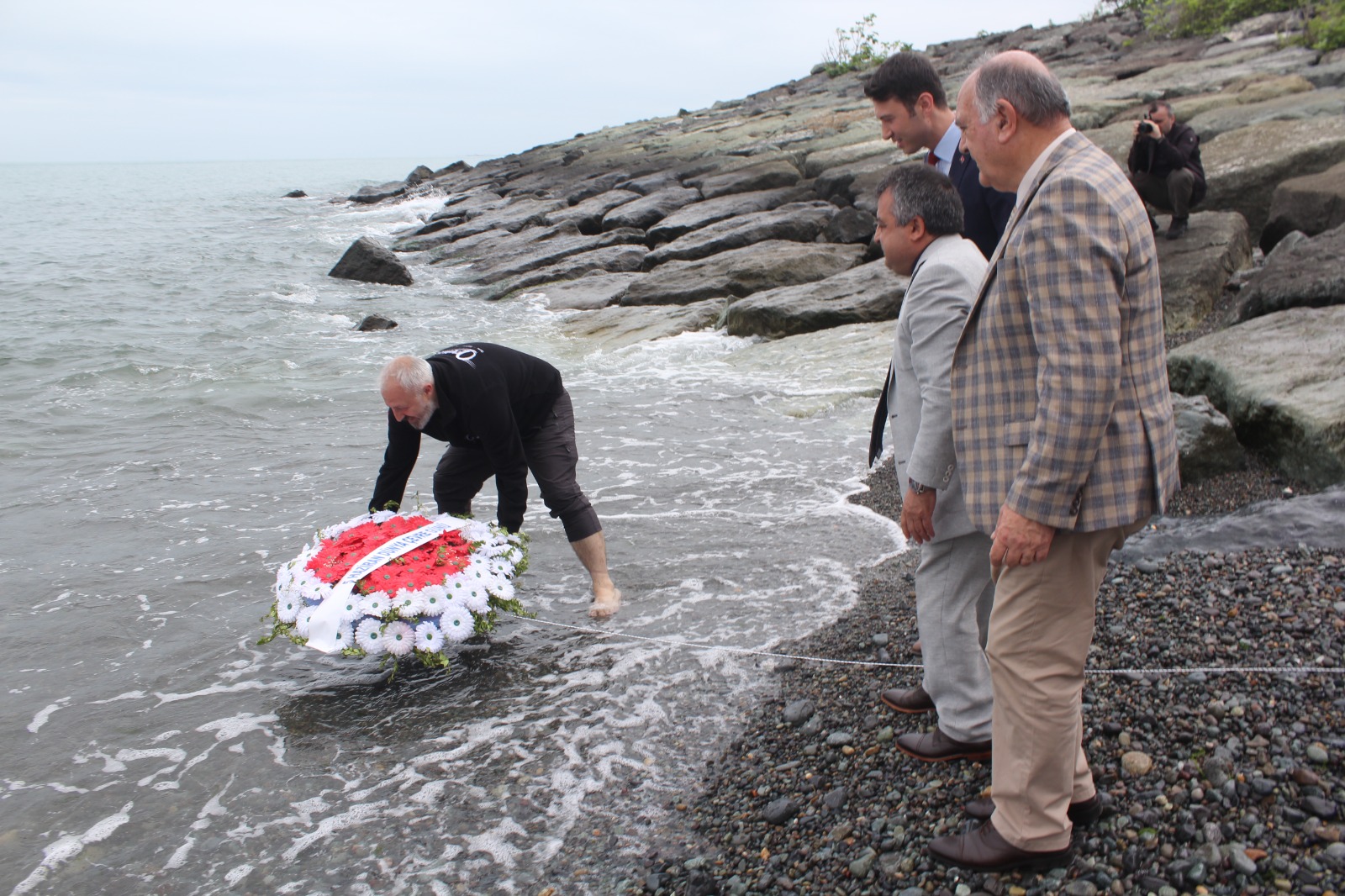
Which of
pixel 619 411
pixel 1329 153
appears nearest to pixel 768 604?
pixel 619 411

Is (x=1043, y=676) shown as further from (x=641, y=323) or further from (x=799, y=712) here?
(x=641, y=323)

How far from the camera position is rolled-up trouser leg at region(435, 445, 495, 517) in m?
5.61

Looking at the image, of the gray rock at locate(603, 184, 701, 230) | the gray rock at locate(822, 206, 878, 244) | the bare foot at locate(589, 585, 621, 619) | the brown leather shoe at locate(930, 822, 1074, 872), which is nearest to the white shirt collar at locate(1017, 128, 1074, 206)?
the brown leather shoe at locate(930, 822, 1074, 872)

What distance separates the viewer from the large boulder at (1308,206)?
10102 mm

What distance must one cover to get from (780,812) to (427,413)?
2.61m

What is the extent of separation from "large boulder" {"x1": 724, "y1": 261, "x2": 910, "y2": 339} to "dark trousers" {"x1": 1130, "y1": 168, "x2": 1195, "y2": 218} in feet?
9.49

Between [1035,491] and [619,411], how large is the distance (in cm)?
842

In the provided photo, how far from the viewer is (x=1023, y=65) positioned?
2381mm

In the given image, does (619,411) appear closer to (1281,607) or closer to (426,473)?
(426,473)

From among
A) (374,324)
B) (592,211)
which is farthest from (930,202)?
(592,211)

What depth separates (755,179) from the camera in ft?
71.2

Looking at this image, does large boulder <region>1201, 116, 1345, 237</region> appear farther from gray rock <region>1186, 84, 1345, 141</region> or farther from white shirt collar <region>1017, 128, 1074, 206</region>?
white shirt collar <region>1017, 128, 1074, 206</region>

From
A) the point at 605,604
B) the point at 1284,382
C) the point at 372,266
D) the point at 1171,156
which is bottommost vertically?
the point at 605,604

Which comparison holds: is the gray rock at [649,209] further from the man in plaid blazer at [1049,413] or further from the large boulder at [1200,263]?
the man in plaid blazer at [1049,413]
